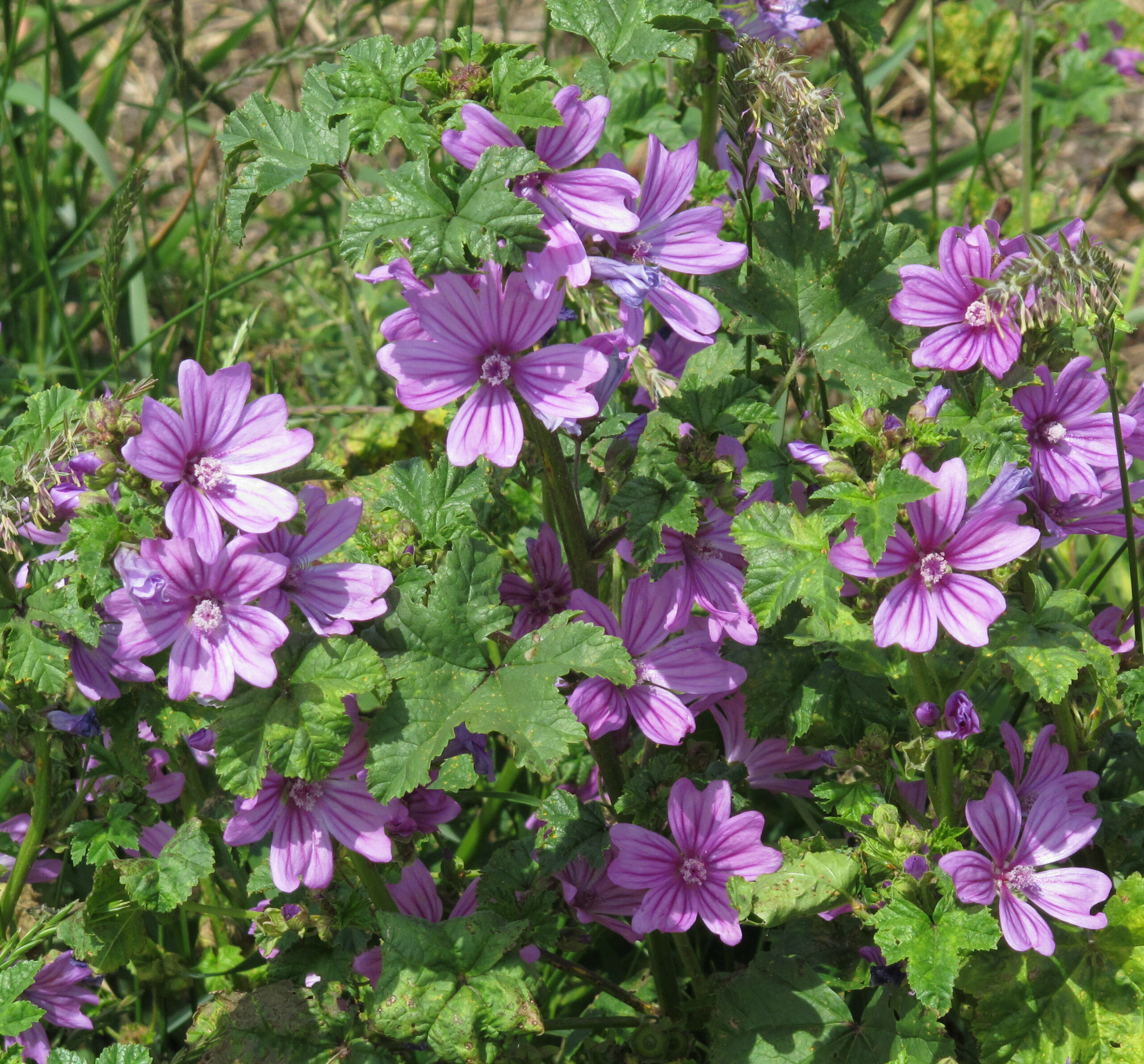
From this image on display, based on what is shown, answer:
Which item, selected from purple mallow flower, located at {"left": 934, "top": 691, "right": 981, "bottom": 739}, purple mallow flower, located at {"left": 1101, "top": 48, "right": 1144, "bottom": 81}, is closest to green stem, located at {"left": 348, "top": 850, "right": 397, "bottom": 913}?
purple mallow flower, located at {"left": 934, "top": 691, "right": 981, "bottom": 739}

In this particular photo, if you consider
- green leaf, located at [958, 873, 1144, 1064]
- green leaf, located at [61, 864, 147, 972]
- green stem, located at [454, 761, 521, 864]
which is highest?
green leaf, located at [61, 864, 147, 972]

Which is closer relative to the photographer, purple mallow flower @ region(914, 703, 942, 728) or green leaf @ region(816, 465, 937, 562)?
green leaf @ region(816, 465, 937, 562)

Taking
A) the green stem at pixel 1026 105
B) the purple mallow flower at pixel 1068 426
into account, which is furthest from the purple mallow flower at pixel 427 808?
the green stem at pixel 1026 105

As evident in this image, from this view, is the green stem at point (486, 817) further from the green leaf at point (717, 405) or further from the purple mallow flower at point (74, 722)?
the green leaf at point (717, 405)

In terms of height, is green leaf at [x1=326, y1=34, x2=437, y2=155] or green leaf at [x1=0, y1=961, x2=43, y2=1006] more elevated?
green leaf at [x1=326, y1=34, x2=437, y2=155]

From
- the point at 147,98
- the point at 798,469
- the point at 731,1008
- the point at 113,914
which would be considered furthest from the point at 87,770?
the point at 147,98

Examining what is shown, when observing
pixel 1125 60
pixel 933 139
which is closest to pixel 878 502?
pixel 933 139

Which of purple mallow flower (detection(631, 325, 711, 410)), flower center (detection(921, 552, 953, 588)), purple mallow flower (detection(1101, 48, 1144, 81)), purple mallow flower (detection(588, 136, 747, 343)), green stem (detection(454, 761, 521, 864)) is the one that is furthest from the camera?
purple mallow flower (detection(1101, 48, 1144, 81))

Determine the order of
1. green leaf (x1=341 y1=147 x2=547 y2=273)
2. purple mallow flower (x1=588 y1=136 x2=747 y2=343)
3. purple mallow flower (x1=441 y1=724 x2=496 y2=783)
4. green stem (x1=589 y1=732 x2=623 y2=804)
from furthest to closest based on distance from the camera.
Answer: green stem (x1=589 y1=732 x2=623 y2=804) → purple mallow flower (x1=441 y1=724 x2=496 y2=783) → purple mallow flower (x1=588 y1=136 x2=747 y2=343) → green leaf (x1=341 y1=147 x2=547 y2=273)

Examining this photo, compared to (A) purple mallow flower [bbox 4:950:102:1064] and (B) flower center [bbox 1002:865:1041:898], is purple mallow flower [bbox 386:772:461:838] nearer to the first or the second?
(A) purple mallow flower [bbox 4:950:102:1064]
